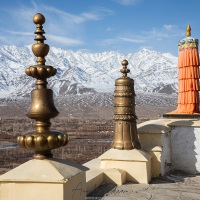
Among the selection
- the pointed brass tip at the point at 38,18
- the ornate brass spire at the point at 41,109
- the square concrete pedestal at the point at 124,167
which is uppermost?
the pointed brass tip at the point at 38,18

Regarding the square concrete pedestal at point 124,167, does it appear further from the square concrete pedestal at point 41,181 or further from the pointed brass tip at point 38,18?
the pointed brass tip at point 38,18

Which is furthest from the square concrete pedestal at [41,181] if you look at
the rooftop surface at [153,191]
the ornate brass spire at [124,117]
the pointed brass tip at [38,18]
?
the ornate brass spire at [124,117]

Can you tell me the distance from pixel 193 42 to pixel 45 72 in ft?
28.0

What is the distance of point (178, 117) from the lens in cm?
1005

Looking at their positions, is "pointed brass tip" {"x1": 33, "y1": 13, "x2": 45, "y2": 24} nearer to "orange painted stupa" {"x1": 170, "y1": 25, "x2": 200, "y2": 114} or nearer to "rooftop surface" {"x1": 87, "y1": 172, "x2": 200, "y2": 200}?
"rooftop surface" {"x1": 87, "y1": 172, "x2": 200, "y2": 200}

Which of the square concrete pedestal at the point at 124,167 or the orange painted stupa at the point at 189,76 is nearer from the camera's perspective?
the square concrete pedestal at the point at 124,167

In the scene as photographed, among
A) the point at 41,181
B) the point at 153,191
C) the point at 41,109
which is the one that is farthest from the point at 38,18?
the point at 153,191

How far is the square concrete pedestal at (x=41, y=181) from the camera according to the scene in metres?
3.10

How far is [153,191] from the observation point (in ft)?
22.3

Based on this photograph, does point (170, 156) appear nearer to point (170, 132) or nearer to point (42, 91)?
point (170, 132)

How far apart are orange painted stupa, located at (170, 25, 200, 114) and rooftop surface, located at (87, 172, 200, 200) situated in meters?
3.30

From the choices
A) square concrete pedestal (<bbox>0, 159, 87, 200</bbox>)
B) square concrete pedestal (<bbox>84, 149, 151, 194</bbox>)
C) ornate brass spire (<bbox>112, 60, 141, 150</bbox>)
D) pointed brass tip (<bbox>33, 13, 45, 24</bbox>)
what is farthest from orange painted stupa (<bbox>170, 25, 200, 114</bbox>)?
pointed brass tip (<bbox>33, 13, 45, 24</bbox>)

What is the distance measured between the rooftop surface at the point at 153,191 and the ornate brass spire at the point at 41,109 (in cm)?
331

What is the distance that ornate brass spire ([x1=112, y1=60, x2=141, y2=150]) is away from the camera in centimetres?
773
